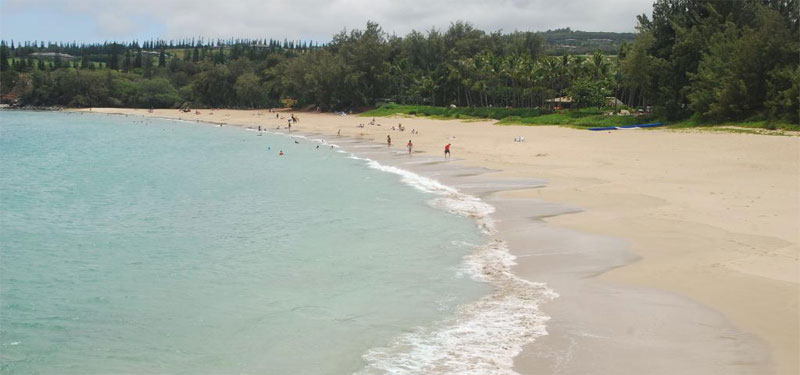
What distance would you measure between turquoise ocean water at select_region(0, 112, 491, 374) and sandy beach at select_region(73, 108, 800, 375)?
2.49 meters

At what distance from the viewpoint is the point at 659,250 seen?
1720 centimetres

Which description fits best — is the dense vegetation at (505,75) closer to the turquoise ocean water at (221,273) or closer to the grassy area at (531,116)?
the grassy area at (531,116)

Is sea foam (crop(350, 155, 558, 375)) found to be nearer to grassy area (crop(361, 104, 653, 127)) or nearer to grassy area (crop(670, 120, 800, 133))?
grassy area (crop(670, 120, 800, 133))

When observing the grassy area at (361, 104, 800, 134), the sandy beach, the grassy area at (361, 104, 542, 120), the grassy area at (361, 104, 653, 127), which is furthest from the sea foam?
the grassy area at (361, 104, 542, 120)

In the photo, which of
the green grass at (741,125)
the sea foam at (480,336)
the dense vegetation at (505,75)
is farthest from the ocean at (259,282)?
the dense vegetation at (505,75)

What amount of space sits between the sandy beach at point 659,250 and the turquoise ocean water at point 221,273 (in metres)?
2.49

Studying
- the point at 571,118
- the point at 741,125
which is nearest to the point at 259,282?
the point at 741,125

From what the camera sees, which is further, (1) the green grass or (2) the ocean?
(1) the green grass

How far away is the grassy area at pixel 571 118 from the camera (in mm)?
47750

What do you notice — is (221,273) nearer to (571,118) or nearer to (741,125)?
(741,125)

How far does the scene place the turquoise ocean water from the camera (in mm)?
11898

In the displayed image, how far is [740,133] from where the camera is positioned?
149 feet

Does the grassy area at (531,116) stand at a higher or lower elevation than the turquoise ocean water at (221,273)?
higher

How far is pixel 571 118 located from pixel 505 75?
1807 centimetres
